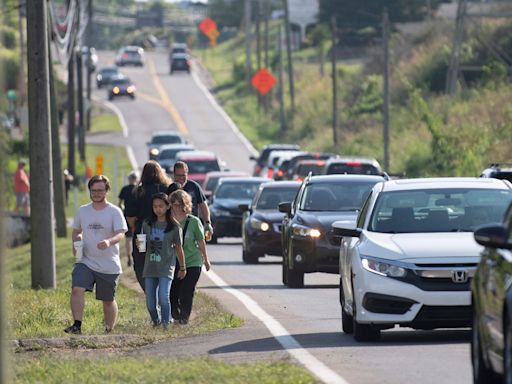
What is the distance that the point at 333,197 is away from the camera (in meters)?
24.2

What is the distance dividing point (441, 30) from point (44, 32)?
2629 inches

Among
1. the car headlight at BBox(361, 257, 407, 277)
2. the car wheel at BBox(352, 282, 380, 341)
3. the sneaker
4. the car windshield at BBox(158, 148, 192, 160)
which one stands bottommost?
the car windshield at BBox(158, 148, 192, 160)

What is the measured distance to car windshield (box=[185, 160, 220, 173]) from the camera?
5247 cm

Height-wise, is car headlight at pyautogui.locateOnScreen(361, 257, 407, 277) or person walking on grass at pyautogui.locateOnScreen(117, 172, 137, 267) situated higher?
car headlight at pyautogui.locateOnScreen(361, 257, 407, 277)

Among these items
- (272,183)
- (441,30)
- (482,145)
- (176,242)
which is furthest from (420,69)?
(176,242)

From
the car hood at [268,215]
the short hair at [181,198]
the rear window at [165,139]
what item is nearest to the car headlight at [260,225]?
the car hood at [268,215]

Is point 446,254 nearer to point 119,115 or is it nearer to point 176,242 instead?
point 176,242

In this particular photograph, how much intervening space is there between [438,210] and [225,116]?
81.8 metres

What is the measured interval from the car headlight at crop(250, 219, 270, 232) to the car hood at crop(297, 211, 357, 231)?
4856mm

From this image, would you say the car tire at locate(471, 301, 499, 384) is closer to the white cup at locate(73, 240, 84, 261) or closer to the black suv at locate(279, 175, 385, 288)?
the white cup at locate(73, 240, 84, 261)

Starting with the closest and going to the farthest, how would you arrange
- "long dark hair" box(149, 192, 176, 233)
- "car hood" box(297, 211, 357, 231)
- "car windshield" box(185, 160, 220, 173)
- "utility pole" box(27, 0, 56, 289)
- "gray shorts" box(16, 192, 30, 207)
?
"long dark hair" box(149, 192, 176, 233) → "car hood" box(297, 211, 357, 231) → "utility pole" box(27, 0, 56, 289) → "gray shorts" box(16, 192, 30, 207) → "car windshield" box(185, 160, 220, 173)

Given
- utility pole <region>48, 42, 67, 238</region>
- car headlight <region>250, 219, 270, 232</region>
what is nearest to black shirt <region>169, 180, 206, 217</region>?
car headlight <region>250, 219, 270, 232</region>

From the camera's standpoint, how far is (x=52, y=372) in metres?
12.3

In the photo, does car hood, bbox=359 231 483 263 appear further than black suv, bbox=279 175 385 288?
No
